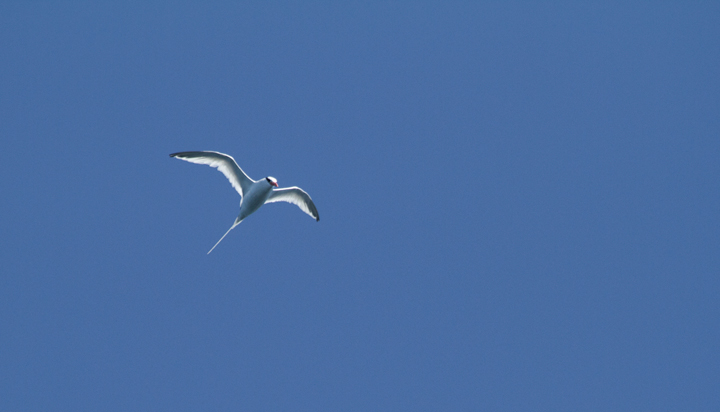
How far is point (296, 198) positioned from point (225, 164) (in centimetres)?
439

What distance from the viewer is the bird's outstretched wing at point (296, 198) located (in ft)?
84.5

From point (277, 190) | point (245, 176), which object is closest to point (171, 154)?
point (245, 176)

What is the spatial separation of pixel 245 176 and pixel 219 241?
340 cm

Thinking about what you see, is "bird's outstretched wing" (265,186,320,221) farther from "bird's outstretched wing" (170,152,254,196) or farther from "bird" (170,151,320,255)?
"bird's outstretched wing" (170,152,254,196)

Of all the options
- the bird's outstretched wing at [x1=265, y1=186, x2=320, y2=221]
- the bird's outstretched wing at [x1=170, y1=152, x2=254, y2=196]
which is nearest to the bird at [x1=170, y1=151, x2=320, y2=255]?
the bird's outstretched wing at [x1=170, y1=152, x2=254, y2=196]

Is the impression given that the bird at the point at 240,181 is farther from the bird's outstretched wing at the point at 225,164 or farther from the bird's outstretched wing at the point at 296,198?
the bird's outstretched wing at the point at 296,198

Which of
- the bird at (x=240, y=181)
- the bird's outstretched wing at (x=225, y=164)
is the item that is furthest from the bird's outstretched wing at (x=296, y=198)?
the bird's outstretched wing at (x=225, y=164)

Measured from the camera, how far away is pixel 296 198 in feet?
87.2

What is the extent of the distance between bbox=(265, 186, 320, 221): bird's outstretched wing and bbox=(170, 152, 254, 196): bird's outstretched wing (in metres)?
1.56

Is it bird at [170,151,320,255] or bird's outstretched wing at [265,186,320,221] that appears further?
bird's outstretched wing at [265,186,320,221]

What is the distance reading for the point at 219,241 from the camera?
23.0 meters

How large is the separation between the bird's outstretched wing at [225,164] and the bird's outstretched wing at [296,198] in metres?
1.56

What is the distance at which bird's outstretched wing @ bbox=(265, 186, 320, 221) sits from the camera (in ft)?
84.5

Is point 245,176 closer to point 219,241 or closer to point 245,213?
point 245,213
